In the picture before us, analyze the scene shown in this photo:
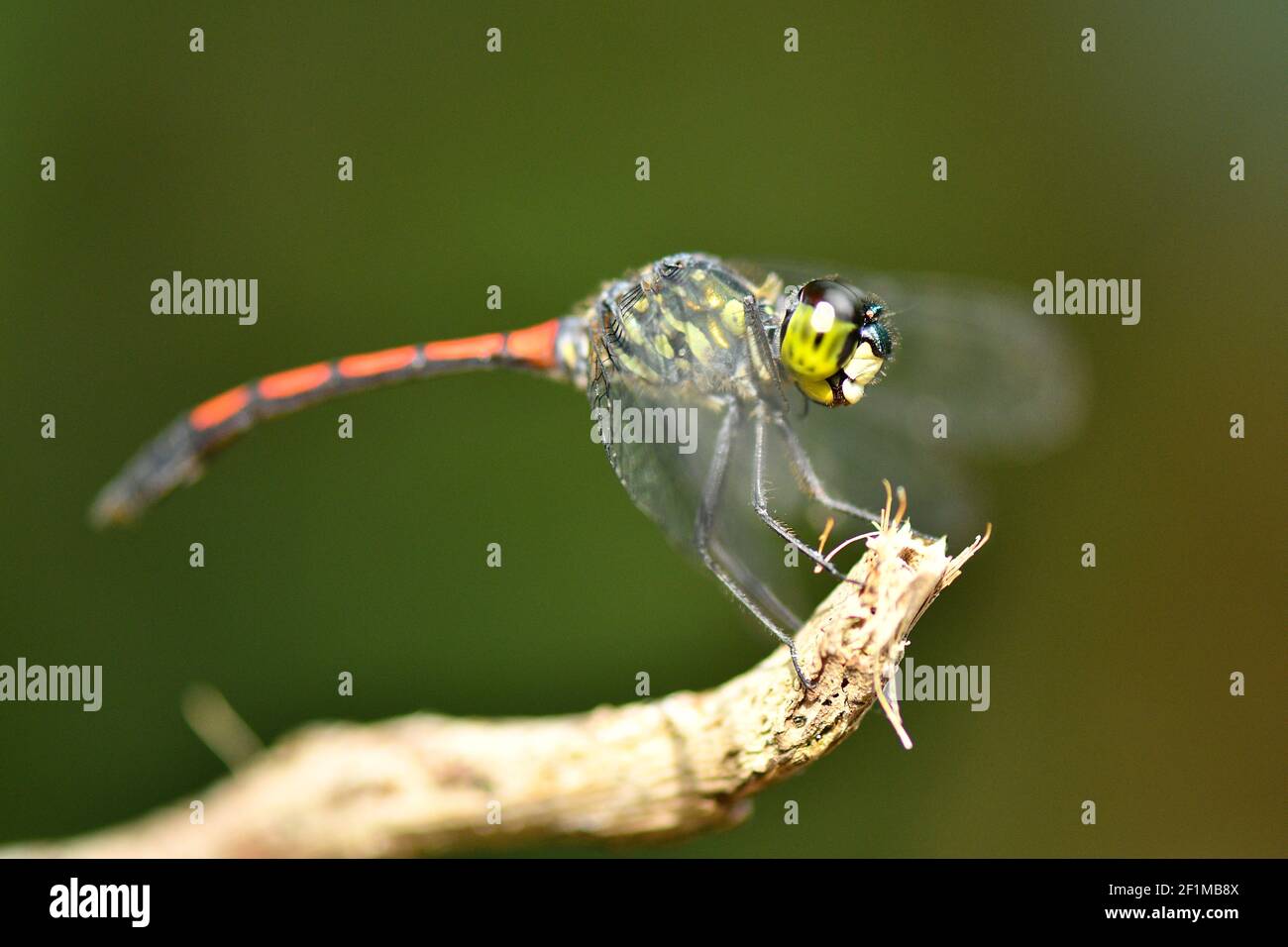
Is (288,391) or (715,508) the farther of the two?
(288,391)

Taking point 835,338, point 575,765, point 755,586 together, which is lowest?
point 575,765

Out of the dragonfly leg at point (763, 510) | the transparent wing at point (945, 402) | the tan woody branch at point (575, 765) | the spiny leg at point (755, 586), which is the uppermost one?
the transparent wing at point (945, 402)

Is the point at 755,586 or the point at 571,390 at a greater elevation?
the point at 571,390

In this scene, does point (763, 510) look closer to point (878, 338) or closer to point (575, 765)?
point (878, 338)

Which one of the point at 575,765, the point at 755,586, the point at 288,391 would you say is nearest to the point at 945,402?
the point at 755,586

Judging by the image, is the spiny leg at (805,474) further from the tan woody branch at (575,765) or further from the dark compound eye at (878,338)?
the tan woody branch at (575,765)

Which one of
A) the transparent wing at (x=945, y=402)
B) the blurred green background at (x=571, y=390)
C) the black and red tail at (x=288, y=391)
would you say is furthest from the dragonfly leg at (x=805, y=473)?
the blurred green background at (x=571, y=390)
